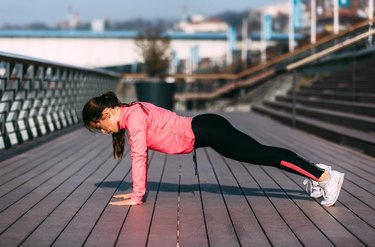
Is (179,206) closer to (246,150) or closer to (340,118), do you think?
(246,150)

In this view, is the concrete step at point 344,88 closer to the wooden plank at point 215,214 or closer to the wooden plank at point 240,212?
the wooden plank at point 240,212

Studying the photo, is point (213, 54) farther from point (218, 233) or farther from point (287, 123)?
point (218, 233)

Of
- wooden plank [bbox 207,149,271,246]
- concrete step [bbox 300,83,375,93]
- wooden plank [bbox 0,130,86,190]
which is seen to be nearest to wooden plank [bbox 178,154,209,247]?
wooden plank [bbox 207,149,271,246]

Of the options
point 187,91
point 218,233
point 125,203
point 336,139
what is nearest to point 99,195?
point 125,203

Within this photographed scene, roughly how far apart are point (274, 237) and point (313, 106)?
40.4 feet

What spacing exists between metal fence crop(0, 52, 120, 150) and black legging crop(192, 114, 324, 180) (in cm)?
433

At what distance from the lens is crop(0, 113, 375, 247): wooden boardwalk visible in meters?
4.51

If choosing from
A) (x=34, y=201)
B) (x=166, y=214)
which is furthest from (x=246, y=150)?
(x=34, y=201)

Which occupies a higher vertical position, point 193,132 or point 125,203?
point 193,132

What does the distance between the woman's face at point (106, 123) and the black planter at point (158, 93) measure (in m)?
17.8

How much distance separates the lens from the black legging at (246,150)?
5.45 meters

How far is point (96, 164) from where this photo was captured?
865 centimetres

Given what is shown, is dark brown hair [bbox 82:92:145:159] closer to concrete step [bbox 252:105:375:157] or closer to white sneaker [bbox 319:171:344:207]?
white sneaker [bbox 319:171:344:207]

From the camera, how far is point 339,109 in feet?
46.4
